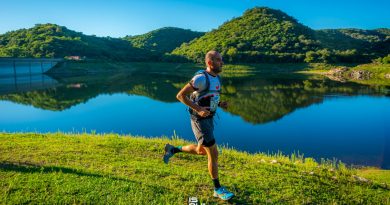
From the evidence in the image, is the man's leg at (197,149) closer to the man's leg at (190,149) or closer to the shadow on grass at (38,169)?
the man's leg at (190,149)

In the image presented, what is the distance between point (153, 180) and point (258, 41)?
5759 inches

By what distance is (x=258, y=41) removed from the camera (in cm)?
14900

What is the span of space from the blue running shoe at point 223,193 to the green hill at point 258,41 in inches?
4433

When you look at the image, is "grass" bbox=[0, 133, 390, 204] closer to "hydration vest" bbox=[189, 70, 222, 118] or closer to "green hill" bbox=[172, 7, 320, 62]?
"hydration vest" bbox=[189, 70, 222, 118]

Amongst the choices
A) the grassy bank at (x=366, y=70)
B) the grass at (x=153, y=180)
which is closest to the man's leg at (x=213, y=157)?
the grass at (x=153, y=180)

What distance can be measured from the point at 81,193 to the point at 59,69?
112053mm

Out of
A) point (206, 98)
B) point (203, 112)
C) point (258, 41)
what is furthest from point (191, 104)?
point (258, 41)

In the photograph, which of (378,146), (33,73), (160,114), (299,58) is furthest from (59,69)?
(378,146)

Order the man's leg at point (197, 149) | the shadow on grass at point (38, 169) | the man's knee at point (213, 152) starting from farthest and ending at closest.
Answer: the shadow on grass at point (38, 169) < the man's leg at point (197, 149) < the man's knee at point (213, 152)

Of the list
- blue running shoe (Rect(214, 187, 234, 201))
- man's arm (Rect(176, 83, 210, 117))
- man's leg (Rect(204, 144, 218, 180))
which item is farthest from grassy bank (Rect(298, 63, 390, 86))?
man's arm (Rect(176, 83, 210, 117))

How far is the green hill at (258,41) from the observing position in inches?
4700

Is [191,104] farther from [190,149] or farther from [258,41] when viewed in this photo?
[258,41]

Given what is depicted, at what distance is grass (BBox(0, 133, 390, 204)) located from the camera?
7.15 metres

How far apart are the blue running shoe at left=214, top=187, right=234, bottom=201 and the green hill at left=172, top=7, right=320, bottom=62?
369 feet
